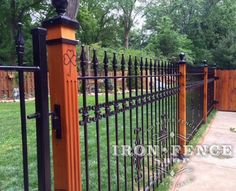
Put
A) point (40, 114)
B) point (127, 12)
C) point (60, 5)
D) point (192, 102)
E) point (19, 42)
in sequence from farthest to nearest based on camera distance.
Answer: point (127, 12), point (192, 102), point (60, 5), point (40, 114), point (19, 42)

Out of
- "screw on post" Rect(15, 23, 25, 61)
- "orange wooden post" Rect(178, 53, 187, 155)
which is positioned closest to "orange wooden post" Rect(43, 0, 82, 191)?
"screw on post" Rect(15, 23, 25, 61)

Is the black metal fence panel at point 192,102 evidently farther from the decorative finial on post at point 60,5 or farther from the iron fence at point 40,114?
the iron fence at point 40,114

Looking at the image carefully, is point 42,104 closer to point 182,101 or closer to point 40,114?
point 40,114

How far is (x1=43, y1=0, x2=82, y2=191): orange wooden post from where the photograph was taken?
5.01ft

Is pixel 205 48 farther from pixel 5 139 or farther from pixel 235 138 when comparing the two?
pixel 5 139

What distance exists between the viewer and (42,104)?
1.44 meters

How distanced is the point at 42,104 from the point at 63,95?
142 mm

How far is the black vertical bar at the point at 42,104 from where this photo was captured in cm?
141

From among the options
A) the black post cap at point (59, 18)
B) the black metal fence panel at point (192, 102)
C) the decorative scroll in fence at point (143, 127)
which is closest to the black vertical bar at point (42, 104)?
the black post cap at point (59, 18)

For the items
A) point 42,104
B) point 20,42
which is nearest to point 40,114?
point 42,104

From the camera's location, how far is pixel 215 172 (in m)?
3.65

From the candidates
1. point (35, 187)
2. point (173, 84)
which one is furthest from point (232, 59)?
point (35, 187)

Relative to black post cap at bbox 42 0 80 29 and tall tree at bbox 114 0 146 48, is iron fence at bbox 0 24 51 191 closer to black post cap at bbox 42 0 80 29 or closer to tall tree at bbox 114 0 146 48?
black post cap at bbox 42 0 80 29

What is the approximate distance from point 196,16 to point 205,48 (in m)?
3.10
